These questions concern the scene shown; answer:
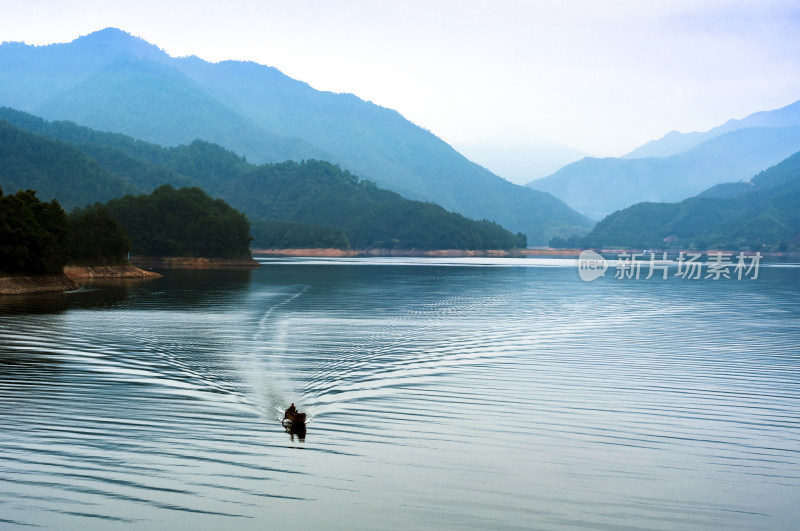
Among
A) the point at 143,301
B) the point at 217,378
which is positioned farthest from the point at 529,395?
the point at 143,301

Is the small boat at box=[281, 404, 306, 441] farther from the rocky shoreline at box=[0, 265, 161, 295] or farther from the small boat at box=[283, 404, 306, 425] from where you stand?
the rocky shoreline at box=[0, 265, 161, 295]

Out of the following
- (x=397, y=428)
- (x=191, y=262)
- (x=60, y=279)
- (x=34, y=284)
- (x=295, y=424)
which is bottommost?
(x=397, y=428)

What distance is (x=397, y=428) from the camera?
1886 cm

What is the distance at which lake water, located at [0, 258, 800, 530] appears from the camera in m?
13.0

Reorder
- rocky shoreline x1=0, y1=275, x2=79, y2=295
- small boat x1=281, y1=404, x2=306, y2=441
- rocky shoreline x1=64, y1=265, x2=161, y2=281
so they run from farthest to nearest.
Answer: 1. rocky shoreline x1=64, y1=265, x2=161, y2=281
2. rocky shoreline x1=0, y1=275, x2=79, y2=295
3. small boat x1=281, y1=404, x2=306, y2=441

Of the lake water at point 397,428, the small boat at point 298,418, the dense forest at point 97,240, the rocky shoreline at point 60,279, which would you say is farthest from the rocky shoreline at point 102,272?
the small boat at point 298,418

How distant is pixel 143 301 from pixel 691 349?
4214cm

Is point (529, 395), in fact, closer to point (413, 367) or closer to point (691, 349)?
point (413, 367)

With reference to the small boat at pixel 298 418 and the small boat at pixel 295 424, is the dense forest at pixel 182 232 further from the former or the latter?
the small boat at pixel 298 418

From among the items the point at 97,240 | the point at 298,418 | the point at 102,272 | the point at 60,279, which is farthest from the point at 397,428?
the point at 102,272

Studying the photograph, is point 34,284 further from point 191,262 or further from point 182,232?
point 182,232

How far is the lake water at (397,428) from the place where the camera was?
13047 millimetres

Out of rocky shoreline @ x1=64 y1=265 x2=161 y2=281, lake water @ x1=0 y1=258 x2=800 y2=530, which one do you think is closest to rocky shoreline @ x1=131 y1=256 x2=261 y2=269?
rocky shoreline @ x1=64 y1=265 x2=161 y2=281

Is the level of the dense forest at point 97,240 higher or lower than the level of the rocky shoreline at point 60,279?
higher
